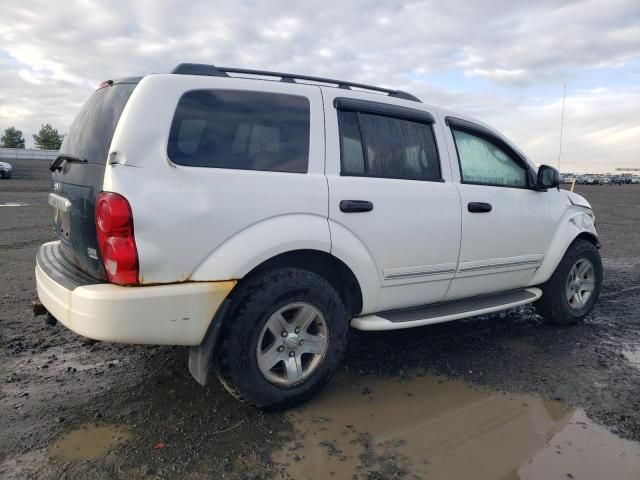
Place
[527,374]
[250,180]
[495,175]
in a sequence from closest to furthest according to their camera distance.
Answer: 1. [250,180]
2. [527,374]
3. [495,175]

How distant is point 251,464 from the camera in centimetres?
264

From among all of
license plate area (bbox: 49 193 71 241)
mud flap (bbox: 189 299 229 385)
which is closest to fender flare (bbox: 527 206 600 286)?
mud flap (bbox: 189 299 229 385)

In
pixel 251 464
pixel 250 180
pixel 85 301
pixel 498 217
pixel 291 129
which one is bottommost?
pixel 251 464

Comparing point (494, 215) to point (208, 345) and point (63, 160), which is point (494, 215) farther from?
point (63, 160)

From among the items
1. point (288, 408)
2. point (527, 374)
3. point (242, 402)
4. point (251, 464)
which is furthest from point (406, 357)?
point (251, 464)

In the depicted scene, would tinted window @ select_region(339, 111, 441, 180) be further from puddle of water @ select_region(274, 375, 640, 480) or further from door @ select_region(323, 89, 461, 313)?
puddle of water @ select_region(274, 375, 640, 480)

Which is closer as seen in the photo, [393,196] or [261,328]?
[261,328]

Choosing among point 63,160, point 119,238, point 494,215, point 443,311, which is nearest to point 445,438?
point 443,311

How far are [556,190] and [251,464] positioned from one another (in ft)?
12.3

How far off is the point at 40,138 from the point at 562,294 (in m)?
91.6

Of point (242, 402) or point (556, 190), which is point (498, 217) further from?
point (242, 402)

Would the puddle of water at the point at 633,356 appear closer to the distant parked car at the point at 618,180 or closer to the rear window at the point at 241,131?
the rear window at the point at 241,131

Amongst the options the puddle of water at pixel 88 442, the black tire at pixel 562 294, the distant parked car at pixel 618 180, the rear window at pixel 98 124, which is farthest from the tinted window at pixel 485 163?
the distant parked car at pixel 618 180

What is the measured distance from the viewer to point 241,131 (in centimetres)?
307
